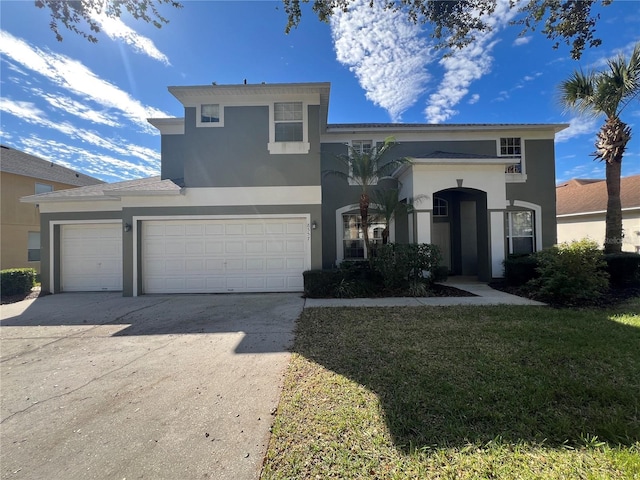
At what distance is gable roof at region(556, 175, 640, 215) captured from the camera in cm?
1636

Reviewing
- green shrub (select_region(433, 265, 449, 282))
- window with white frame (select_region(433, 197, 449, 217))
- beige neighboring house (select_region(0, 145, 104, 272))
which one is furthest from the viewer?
beige neighboring house (select_region(0, 145, 104, 272))

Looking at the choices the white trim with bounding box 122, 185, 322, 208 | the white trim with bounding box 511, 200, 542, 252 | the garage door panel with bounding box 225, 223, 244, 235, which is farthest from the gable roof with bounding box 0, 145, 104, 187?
the white trim with bounding box 511, 200, 542, 252

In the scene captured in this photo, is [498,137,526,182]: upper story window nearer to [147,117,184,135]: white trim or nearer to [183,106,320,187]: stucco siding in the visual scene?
[183,106,320,187]: stucco siding

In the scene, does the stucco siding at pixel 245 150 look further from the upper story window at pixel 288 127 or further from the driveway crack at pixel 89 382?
the driveway crack at pixel 89 382

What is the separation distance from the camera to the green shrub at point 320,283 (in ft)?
27.7

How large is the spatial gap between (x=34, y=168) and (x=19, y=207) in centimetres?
313

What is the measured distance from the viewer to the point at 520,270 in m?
9.10

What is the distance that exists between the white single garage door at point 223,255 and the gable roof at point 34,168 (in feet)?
42.1

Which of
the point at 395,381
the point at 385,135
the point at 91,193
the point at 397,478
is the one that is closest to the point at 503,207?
the point at 385,135

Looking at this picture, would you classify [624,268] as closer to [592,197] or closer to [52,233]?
[592,197]

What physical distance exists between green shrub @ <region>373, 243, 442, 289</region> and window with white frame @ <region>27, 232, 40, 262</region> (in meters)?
19.1

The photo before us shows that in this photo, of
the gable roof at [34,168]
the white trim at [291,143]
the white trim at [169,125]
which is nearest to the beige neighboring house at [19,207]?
the gable roof at [34,168]

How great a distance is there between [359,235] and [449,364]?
814 cm

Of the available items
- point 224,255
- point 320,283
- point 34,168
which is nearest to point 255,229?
point 224,255
